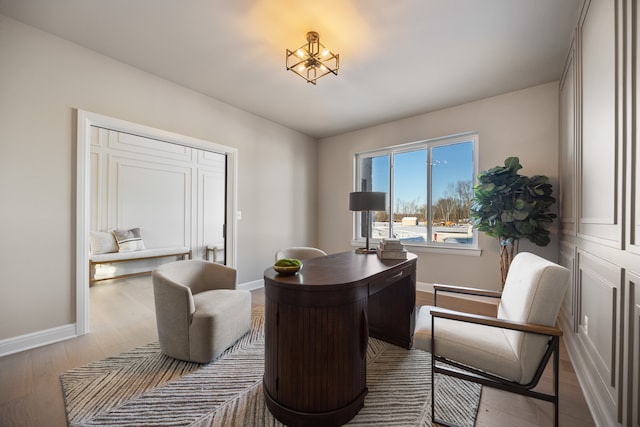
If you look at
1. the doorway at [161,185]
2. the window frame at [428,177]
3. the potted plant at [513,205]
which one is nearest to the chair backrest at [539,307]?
the potted plant at [513,205]

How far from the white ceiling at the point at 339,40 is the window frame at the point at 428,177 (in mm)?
A: 602

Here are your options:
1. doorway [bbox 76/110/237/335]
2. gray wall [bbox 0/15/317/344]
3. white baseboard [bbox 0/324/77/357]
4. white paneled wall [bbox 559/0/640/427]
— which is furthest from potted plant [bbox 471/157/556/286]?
white baseboard [bbox 0/324/77/357]

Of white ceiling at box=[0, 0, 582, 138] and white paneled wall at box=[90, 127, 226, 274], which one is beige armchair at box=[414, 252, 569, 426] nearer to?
white ceiling at box=[0, 0, 582, 138]

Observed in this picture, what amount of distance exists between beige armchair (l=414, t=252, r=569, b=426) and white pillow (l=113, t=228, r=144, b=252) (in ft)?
17.4

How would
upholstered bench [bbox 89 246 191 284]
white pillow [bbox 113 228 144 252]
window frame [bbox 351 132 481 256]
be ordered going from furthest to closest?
white pillow [bbox 113 228 144 252], upholstered bench [bbox 89 246 191 284], window frame [bbox 351 132 481 256]

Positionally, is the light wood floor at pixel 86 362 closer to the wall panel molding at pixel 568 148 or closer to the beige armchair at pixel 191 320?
the beige armchair at pixel 191 320

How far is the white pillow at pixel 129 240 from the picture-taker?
4789mm

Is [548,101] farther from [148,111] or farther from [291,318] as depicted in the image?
[148,111]

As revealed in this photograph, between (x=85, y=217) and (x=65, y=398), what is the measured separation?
160 centimetres

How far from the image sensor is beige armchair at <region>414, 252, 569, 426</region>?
1.29m

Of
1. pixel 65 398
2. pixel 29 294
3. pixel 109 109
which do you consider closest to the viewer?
pixel 65 398

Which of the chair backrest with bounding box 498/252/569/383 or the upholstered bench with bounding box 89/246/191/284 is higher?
the chair backrest with bounding box 498/252/569/383

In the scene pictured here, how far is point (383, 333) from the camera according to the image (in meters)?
2.44

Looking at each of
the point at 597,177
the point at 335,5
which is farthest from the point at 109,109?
the point at 597,177
